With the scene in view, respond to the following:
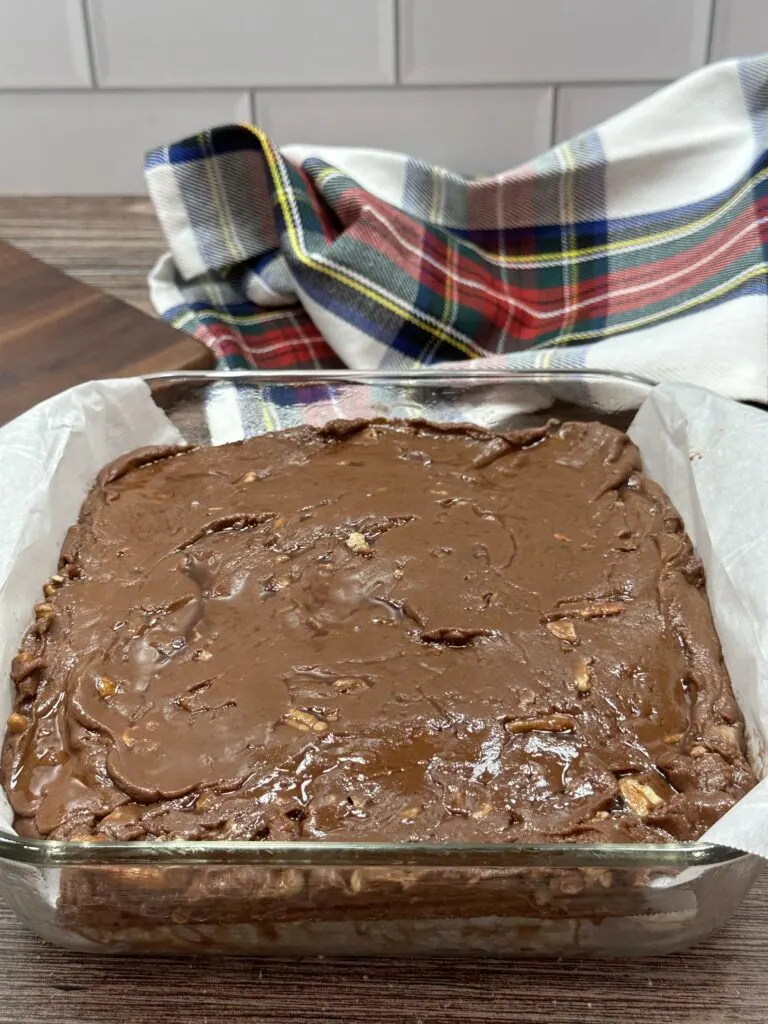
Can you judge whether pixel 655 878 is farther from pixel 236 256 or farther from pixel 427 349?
pixel 236 256

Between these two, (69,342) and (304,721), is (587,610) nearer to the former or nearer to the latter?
(304,721)

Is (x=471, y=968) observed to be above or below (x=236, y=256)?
below

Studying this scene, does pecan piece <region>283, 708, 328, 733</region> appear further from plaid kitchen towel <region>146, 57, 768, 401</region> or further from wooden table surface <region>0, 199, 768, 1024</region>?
plaid kitchen towel <region>146, 57, 768, 401</region>

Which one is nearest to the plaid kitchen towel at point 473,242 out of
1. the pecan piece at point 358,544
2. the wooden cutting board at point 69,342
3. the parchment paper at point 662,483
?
the wooden cutting board at point 69,342

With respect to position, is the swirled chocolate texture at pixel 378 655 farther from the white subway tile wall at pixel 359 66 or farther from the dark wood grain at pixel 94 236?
the white subway tile wall at pixel 359 66

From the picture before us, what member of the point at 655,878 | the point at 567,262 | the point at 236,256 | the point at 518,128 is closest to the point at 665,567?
the point at 655,878
